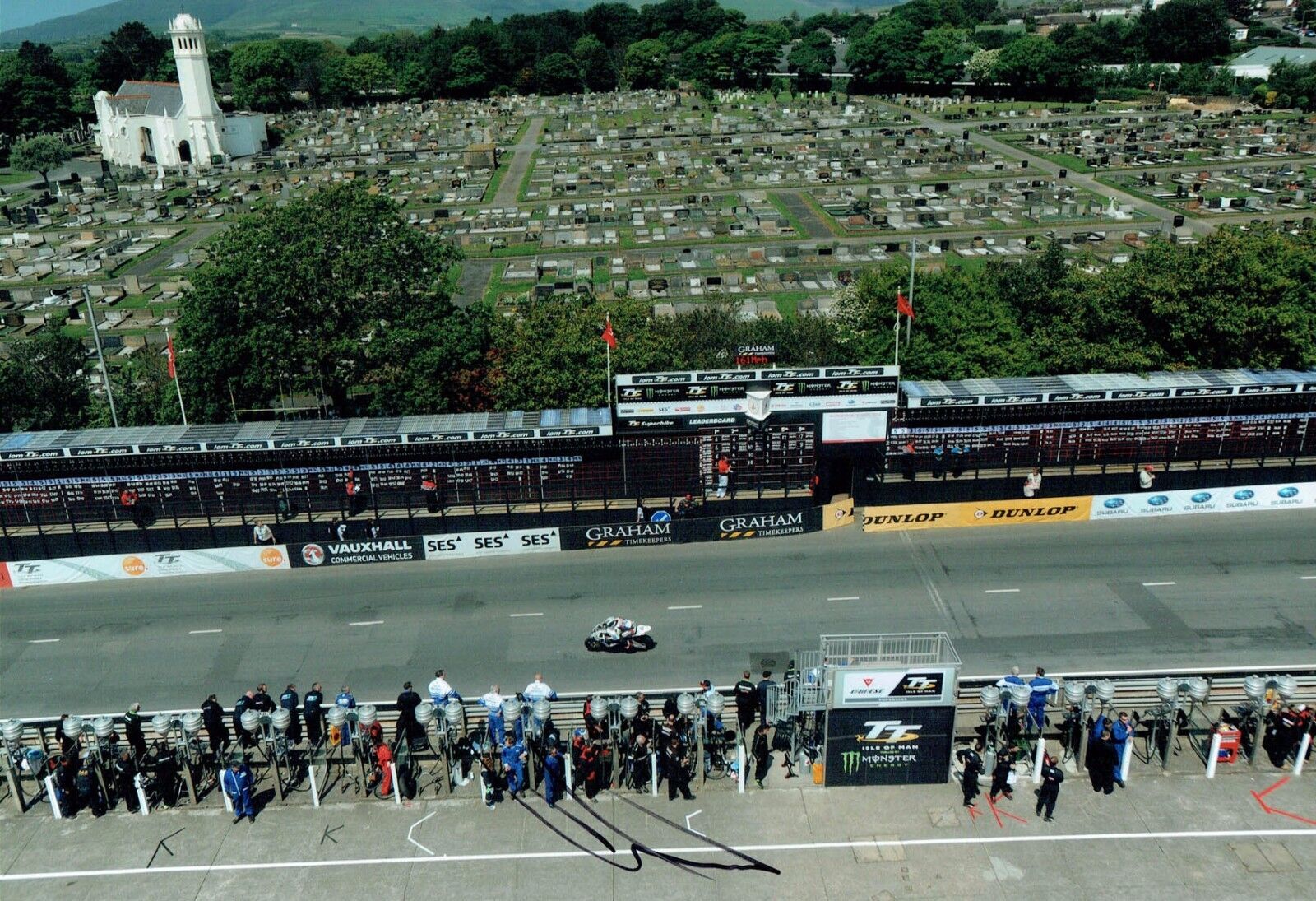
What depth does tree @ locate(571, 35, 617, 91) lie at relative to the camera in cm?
18552

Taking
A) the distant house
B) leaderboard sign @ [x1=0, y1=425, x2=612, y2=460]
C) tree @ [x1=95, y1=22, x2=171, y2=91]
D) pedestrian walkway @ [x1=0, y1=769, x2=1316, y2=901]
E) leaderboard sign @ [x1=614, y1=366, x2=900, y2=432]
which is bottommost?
pedestrian walkway @ [x1=0, y1=769, x2=1316, y2=901]

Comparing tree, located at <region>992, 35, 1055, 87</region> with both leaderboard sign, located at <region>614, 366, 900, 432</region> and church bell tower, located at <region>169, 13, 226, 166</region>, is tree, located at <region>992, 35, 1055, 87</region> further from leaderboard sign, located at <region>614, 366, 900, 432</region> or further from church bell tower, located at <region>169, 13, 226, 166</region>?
leaderboard sign, located at <region>614, 366, 900, 432</region>

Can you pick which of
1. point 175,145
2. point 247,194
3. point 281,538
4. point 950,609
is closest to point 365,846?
point 281,538

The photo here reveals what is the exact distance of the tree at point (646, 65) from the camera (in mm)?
183500

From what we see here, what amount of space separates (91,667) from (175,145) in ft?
396

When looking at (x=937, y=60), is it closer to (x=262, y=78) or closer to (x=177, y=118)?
(x=262, y=78)

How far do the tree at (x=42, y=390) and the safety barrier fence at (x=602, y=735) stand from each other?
69.0 feet

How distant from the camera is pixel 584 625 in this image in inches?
1066

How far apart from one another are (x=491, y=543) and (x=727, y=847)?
48.7 feet

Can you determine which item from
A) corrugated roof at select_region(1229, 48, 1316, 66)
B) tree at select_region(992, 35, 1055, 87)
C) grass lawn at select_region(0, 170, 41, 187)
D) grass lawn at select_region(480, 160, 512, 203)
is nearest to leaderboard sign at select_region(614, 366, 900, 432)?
grass lawn at select_region(480, 160, 512, 203)

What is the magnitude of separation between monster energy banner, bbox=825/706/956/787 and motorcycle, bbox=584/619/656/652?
724cm

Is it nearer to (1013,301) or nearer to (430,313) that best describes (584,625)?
(430,313)

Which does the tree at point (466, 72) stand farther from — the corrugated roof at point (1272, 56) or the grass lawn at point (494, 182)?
the corrugated roof at point (1272, 56)

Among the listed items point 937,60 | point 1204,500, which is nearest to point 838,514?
point 1204,500
